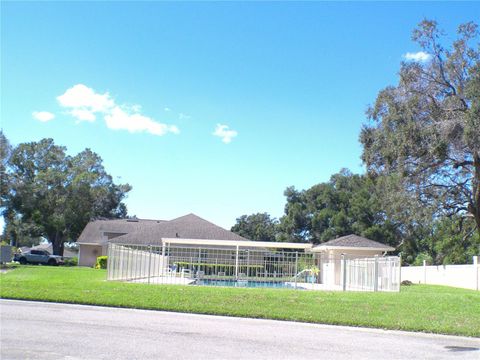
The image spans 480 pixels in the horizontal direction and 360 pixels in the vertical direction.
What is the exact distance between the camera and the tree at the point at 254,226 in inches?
3388

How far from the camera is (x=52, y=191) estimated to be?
68.1m

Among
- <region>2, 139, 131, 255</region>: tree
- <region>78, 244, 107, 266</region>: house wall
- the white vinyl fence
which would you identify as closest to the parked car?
<region>78, 244, 107, 266</region>: house wall

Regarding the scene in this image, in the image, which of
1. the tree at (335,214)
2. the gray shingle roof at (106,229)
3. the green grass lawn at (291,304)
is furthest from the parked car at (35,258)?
the green grass lawn at (291,304)

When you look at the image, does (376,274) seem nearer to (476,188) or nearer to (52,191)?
(476,188)

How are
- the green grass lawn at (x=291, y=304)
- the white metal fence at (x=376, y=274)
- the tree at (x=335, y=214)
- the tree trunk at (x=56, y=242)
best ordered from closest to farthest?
the green grass lawn at (x=291, y=304) → the white metal fence at (x=376, y=274) → the tree at (x=335, y=214) → the tree trunk at (x=56, y=242)

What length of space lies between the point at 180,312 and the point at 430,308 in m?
6.57

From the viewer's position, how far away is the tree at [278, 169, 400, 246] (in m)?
60.0

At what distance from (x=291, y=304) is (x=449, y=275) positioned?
67.6ft

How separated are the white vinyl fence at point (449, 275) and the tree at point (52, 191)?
139 ft

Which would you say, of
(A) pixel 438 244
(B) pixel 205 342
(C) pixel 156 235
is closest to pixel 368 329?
(B) pixel 205 342

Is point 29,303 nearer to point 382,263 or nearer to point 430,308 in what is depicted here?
point 430,308

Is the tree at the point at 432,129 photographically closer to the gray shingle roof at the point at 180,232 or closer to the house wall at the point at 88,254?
the gray shingle roof at the point at 180,232

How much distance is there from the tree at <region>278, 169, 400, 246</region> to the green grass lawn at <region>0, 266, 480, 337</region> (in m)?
42.7

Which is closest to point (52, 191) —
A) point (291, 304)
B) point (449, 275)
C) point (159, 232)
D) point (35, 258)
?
point (35, 258)
